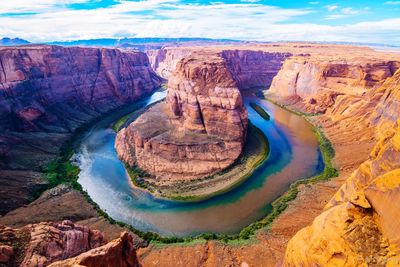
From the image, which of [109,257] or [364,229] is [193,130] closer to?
[109,257]

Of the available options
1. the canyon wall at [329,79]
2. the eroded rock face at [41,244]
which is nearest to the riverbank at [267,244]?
the eroded rock face at [41,244]

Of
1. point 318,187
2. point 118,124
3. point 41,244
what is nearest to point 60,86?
point 118,124

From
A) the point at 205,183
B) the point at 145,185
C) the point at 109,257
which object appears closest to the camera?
the point at 109,257

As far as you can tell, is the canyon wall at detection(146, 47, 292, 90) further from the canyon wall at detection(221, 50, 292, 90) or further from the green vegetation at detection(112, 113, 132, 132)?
the green vegetation at detection(112, 113, 132, 132)

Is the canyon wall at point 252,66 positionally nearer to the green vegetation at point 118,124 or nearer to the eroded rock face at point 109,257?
the green vegetation at point 118,124

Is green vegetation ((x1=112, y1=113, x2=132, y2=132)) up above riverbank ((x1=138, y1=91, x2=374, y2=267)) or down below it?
below

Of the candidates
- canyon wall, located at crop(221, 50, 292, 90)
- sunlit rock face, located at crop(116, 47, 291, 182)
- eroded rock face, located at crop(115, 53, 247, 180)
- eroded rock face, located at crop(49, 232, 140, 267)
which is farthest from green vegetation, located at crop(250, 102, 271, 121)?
eroded rock face, located at crop(49, 232, 140, 267)
